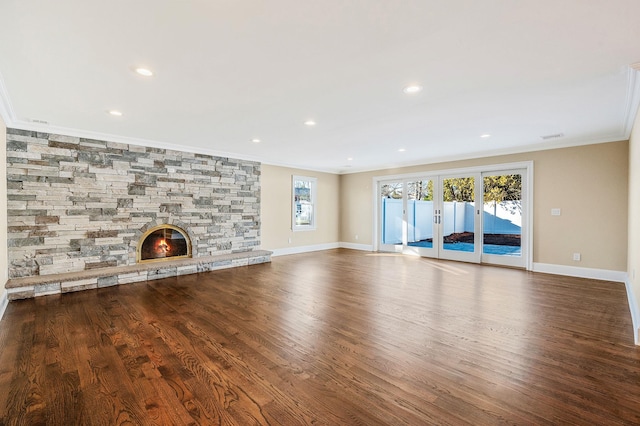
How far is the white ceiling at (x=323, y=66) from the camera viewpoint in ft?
6.00

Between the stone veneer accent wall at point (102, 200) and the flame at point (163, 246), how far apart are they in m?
0.40

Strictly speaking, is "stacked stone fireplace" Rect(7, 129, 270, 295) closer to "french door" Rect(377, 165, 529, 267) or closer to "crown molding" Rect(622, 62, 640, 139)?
"french door" Rect(377, 165, 529, 267)

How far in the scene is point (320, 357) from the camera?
2393 mm

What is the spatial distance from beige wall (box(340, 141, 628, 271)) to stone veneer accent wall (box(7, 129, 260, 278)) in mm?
5921

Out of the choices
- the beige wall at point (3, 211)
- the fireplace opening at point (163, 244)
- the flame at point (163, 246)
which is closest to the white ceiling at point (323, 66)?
the beige wall at point (3, 211)

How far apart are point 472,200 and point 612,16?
509 centimetres

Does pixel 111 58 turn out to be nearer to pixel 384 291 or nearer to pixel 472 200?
pixel 384 291

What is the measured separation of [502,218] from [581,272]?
154 centimetres

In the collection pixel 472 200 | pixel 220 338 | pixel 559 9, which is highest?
pixel 559 9

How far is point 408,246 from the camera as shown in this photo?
25.7 feet

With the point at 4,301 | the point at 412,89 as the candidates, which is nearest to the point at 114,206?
the point at 4,301

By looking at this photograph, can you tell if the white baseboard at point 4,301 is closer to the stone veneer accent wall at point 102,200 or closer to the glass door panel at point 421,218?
the stone veneer accent wall at point 102,200

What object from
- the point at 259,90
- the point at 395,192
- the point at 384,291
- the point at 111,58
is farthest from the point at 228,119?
the point at 395,192

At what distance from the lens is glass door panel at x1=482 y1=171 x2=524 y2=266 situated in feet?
19.7
